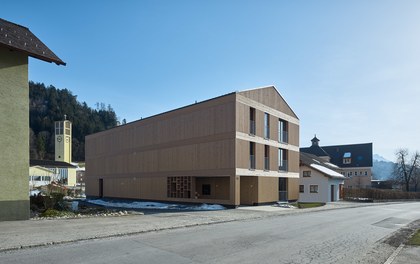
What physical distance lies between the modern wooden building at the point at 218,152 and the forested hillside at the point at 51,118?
280 ft

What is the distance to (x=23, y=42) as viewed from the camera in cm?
1725

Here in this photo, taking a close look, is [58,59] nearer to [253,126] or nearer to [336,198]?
[253,126]

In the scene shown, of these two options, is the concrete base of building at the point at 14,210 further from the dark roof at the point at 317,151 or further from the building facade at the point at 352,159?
the dark roof at the point at 317,151

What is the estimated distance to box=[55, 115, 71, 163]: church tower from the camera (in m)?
101

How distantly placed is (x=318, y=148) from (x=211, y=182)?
6284 centimetres

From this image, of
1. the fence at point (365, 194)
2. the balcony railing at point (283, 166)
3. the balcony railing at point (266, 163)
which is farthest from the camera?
the fence at point (365, 194)

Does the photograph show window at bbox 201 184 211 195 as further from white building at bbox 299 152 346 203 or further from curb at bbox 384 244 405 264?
curb at bbox 384 244 405 264

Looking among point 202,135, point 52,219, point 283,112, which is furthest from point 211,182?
point 52,219

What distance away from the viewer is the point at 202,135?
3319 centimetres

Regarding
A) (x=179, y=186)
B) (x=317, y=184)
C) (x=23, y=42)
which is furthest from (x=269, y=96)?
(x=23, y=42)

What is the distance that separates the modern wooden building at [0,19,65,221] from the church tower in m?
88.3

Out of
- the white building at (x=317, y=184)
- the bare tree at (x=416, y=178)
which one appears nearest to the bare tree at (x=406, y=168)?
the bare tree at (x=416, y=178)

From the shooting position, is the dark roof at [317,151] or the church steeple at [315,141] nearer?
the dark roof at [317,151]

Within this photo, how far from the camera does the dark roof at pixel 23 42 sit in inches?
649
